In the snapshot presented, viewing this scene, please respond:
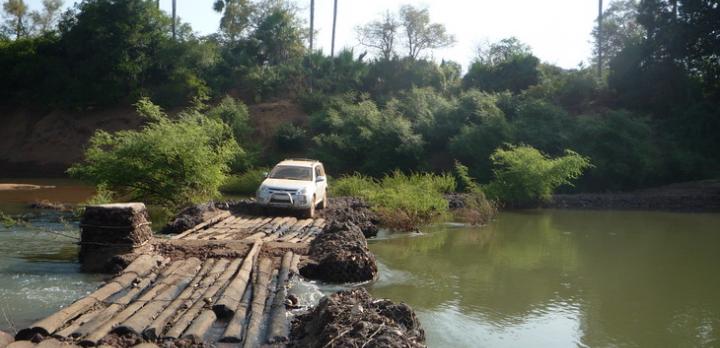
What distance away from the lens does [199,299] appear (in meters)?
8.58

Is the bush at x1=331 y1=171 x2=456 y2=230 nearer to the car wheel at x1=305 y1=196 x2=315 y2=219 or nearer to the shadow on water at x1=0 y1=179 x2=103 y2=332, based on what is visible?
the car wheel at x1=305 y1=196 x2=315 y2=219

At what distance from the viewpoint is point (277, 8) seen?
195 ft

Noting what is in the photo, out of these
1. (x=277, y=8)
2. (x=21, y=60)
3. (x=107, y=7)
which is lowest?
(x=21, y=60)

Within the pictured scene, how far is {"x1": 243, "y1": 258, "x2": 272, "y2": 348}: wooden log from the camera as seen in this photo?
711cm

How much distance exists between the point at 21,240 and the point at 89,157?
4321 millimetres

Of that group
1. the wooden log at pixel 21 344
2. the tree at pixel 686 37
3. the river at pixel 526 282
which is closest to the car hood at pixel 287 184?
the river at pixel 526 282

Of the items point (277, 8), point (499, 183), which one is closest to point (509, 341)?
point (499, 183)

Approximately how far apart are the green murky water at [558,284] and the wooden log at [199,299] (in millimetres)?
2654

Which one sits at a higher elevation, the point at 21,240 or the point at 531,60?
the point at 531,60

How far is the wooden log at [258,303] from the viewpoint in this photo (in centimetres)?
711

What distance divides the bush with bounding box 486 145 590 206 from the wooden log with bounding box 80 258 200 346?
1714cm

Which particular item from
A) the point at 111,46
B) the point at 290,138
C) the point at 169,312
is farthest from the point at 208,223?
the point at 111,46

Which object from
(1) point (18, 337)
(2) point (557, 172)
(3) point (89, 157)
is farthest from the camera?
(2) point (557, 172)

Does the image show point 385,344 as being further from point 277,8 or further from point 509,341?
point 277,8
